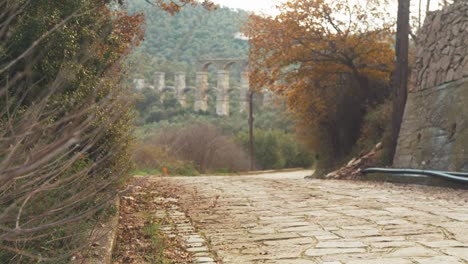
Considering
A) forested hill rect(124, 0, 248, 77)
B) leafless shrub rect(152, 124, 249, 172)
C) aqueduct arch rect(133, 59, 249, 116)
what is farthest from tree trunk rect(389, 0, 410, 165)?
forested hill rect(124, 0, 248, 77)

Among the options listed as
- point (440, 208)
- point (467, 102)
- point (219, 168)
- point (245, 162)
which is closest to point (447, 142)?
point (467, 102)

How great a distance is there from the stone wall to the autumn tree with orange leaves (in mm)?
5459

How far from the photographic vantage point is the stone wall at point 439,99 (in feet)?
45.4

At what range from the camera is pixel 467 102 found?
13586 mm

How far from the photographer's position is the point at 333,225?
7.16 meters

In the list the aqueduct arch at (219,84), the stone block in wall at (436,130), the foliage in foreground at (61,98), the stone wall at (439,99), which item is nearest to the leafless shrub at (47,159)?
the foliage in foreground at (61,98)

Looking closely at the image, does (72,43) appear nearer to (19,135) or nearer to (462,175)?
(19,135)

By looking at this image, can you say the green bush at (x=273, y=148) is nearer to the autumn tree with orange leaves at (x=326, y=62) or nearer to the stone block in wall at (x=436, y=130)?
the autumn tree with orange leaves at (x=326, y=62)

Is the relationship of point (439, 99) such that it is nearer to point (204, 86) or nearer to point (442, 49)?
point (442, 49)

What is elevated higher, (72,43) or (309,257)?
(72,43)

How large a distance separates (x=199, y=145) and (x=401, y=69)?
19943 mm

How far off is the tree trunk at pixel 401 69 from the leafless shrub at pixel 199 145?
17.4 meters

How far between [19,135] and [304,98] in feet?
72.1

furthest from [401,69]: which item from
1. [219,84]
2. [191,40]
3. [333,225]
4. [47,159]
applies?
Result: [191,40]
